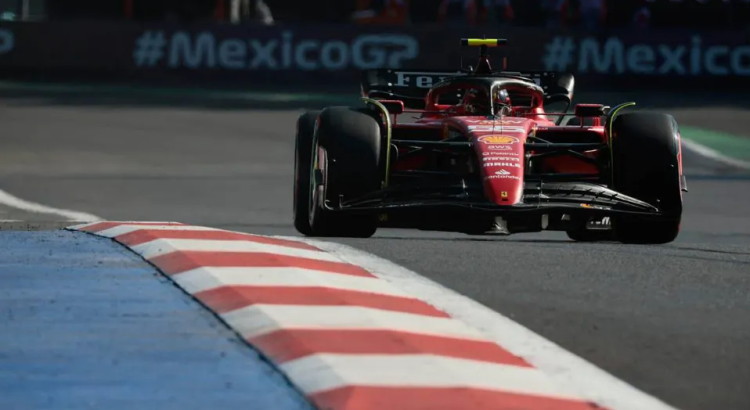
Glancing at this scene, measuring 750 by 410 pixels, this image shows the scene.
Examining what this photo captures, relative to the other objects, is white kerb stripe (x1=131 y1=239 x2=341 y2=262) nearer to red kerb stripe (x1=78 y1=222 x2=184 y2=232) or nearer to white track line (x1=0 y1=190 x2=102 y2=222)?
red kerb stripe (x1=78 y1=222 x2=184 y2=232)

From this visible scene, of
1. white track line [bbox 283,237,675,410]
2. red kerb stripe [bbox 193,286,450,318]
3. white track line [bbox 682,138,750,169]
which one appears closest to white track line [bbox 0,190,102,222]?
white track line [bbox 283,237,675,410]

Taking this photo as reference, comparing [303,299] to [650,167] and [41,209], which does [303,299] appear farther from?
[41,209]

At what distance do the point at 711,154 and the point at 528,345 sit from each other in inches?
538

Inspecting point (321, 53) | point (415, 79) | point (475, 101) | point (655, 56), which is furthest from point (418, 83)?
point (655, 56)

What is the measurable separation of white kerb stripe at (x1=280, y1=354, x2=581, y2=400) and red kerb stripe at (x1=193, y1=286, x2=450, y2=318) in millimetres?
894

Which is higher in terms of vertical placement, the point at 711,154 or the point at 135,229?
the point at 135,229

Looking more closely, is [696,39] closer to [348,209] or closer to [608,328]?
[348,209]

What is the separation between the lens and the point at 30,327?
18.4ft

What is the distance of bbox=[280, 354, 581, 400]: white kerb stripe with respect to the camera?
4781mm

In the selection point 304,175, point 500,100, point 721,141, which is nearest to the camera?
point 304,175

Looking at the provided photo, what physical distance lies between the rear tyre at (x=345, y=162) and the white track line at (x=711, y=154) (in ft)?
30.6

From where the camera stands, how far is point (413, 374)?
16.1 ft

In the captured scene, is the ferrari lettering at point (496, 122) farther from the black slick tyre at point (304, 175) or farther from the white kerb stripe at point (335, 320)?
the white kerb stripe at point (335, 320)

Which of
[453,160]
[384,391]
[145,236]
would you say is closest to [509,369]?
[384,391]
